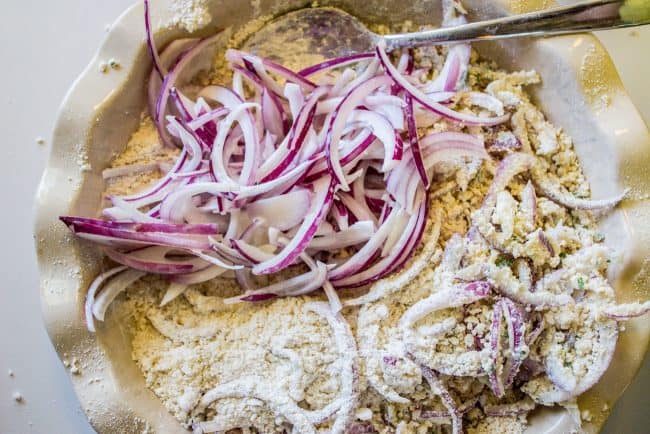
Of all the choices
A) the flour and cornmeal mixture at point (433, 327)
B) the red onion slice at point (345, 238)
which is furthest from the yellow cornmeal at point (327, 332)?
the red onion slice at point (345, 238)

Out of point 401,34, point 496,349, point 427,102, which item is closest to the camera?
point 496,349

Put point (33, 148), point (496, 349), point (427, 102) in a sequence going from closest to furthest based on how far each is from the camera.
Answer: point (496, 349)
point (427, 102)
point (33, 148)

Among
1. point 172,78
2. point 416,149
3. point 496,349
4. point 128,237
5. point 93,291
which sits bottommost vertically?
point 496,349

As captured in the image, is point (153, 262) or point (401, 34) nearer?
point (153, 262)

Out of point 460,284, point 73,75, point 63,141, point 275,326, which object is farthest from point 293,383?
point 73,75

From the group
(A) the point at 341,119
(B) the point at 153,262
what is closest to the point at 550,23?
(A) the point at 341,119

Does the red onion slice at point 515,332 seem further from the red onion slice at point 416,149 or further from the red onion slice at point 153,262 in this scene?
the red onion slice at point 153,262

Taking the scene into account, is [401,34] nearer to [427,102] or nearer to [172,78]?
[427,102]

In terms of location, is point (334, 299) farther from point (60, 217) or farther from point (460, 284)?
point (60, 217)
